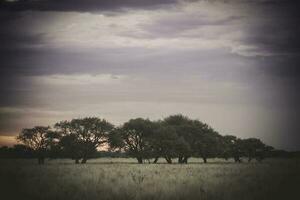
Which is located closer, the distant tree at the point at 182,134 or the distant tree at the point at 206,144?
the distant tree at the point at 182,134

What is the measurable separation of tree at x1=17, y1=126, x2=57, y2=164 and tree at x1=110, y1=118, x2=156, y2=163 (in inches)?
394

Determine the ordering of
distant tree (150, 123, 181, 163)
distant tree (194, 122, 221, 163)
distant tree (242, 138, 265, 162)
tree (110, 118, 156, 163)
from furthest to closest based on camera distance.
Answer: distant tree (242, 138, 265, 162), distant tree (194, 122, 221, 163), tree (110, 118, 156, 163), distant tree (150, 123, 181, 163)

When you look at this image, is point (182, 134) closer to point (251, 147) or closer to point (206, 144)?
point (206, 144)

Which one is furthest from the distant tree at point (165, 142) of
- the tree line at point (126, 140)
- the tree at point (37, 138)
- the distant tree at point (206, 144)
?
the tree at point (37, 138)

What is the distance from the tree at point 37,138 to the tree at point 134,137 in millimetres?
9997

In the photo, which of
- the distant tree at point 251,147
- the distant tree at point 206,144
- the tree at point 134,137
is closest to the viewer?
the tree at point 134,137

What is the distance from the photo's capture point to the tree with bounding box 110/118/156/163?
193ft

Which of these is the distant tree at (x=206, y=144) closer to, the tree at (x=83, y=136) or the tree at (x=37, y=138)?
the tree at (x=83, y=136)

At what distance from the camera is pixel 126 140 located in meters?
60.2

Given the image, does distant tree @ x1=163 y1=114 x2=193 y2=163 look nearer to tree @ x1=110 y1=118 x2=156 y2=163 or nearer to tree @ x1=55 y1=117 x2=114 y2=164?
tree @ x1=110 y1=118 x2=156 y2=163

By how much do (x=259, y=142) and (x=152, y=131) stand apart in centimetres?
2509

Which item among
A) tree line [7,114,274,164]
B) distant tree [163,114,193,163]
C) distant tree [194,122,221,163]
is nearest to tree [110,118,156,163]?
tree line [7,114,274,164]

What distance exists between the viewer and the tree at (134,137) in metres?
58.8

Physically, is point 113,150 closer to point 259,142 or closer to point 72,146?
point 72,146
